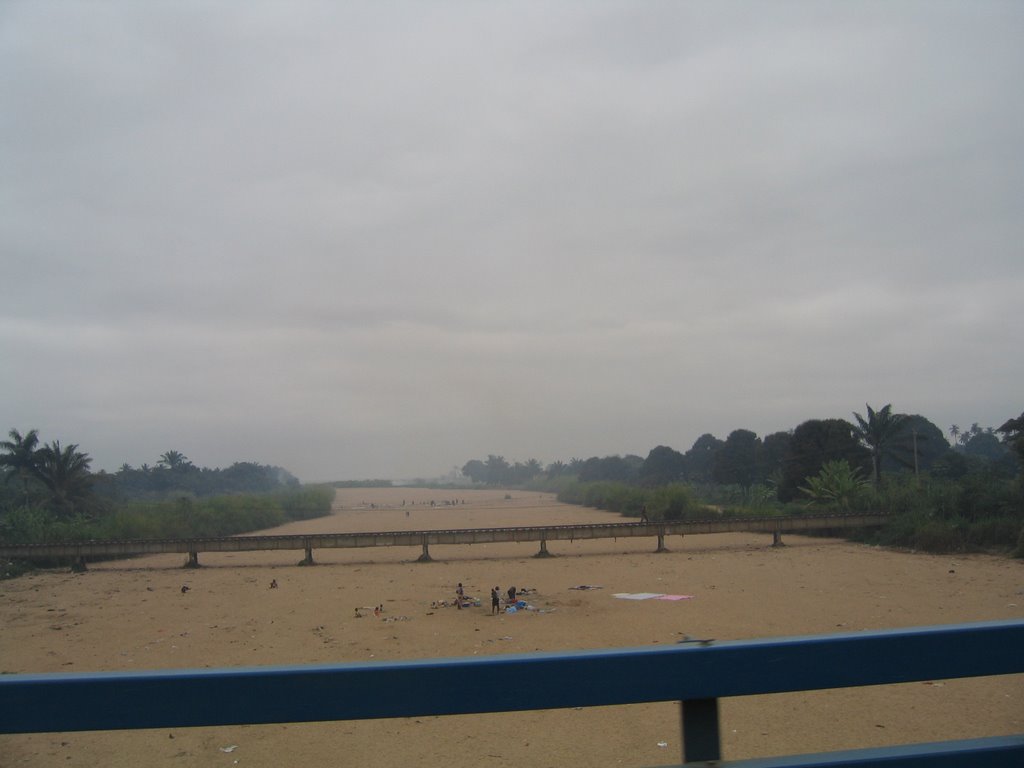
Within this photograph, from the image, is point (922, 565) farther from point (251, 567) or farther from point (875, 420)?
point (251, 567)

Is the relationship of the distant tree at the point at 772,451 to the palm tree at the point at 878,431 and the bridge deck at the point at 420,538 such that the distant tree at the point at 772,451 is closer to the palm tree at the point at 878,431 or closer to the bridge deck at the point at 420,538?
the palm tree at the point at 878,431

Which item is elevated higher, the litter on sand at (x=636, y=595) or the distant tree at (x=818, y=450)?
the distant tree at (x=818, y=450)

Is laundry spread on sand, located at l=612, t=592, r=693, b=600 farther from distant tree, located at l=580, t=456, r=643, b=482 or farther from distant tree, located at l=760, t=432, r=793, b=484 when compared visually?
distant tree, located at l=580, t=456, r=643, b=482

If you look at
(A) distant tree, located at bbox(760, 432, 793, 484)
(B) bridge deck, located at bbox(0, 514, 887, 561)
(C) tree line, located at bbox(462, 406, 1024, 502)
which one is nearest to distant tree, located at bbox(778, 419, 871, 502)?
(C) tree line, located at bbox(462, 406, 1024, 502)

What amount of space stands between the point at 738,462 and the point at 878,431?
22240 mm

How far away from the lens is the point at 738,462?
215ft

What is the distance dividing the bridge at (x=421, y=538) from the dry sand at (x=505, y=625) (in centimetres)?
86

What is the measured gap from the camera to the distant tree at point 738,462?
212 feet

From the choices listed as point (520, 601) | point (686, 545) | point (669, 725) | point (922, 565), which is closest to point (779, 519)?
point (686, 545)

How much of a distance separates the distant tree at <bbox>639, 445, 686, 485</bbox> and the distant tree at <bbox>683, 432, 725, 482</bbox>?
37.1 inches

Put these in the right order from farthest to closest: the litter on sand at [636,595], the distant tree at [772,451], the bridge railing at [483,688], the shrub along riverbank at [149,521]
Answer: the distant tree at [772,451] → the shrub along riverbank at [149,521] → the litter on sand at [636,595] → the bridge railing at [483,688]

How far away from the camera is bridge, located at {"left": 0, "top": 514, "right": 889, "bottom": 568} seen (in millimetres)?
30312

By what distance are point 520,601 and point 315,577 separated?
1121 centimetres

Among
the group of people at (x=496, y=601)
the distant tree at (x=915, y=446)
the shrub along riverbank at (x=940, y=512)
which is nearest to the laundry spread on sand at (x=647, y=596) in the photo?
the group of people at (x=496, y=601)
